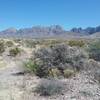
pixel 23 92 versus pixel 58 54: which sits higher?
A: pixel 58 54

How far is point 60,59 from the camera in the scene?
1716 cm

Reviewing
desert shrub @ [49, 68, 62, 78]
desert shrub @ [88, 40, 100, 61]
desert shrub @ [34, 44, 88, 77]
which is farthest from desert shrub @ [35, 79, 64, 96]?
desert shrub @ [88, 40, 100, 61]

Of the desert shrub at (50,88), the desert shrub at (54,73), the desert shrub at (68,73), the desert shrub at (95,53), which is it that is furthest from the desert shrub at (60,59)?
the desert shrub at (95,53)

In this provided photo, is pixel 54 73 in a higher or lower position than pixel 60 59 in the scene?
lower

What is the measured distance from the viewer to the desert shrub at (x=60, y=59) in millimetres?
16484

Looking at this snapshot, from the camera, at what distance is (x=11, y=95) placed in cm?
1146

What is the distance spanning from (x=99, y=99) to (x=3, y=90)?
177 inches

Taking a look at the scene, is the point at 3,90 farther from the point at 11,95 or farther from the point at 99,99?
the point at 99,99

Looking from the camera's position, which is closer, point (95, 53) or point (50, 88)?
point (50, 88)

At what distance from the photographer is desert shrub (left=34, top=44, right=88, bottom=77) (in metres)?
16.5

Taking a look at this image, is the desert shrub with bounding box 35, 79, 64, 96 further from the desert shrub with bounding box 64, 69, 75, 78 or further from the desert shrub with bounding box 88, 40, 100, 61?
the desert shrub with bounding box 88, 40, 100, 61

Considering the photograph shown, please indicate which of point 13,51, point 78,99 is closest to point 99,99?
point 78,99

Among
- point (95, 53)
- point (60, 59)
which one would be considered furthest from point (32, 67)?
point (95, 53)

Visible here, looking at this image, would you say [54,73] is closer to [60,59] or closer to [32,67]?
[60,59]
